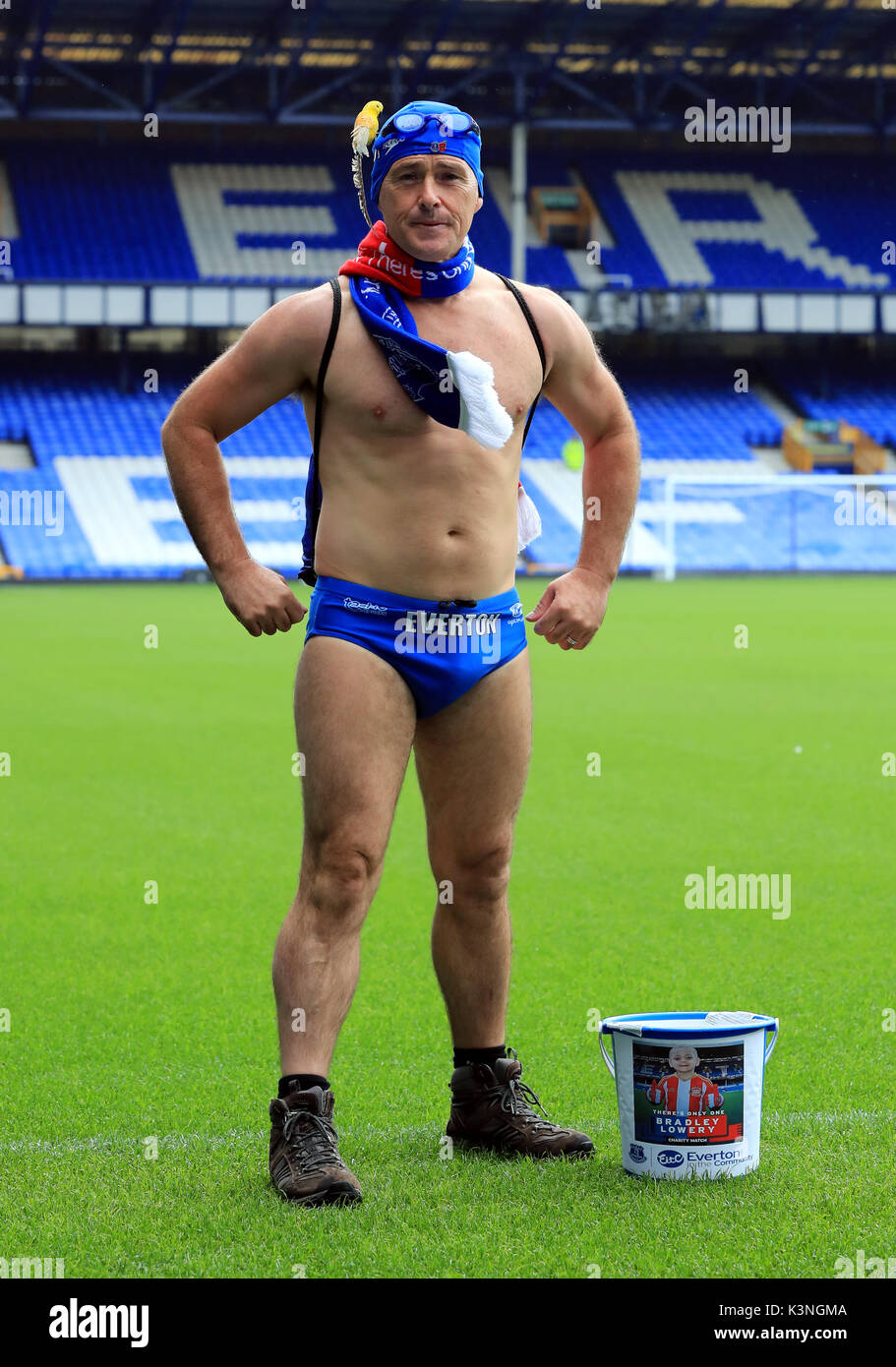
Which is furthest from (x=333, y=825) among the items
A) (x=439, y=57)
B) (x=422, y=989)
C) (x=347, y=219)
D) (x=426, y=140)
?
(x=347, y=219)

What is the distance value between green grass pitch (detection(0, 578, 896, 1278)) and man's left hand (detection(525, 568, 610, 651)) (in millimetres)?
1222

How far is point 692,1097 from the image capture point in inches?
147

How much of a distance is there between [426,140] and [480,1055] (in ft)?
7.05

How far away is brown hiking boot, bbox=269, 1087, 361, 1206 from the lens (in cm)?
356

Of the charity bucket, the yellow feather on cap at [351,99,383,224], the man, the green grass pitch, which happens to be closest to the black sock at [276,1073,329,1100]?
the man

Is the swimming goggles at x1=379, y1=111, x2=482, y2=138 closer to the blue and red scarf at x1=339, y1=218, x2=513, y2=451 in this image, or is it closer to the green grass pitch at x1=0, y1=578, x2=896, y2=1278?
the blue and red scarf at x1=339, y1=218, x2=513, y2=451

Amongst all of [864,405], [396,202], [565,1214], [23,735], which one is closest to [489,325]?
[396,202]

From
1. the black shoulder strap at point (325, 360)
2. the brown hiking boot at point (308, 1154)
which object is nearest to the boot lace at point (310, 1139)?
the brown hiking boot at point (308, 1154)

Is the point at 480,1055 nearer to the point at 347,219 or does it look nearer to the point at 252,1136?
the point at 252,1136

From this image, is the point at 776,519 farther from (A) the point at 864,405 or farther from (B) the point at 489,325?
(B) the point at 489,325

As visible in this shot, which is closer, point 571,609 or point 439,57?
point 571,609

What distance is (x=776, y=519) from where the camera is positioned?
3994 centimetres
